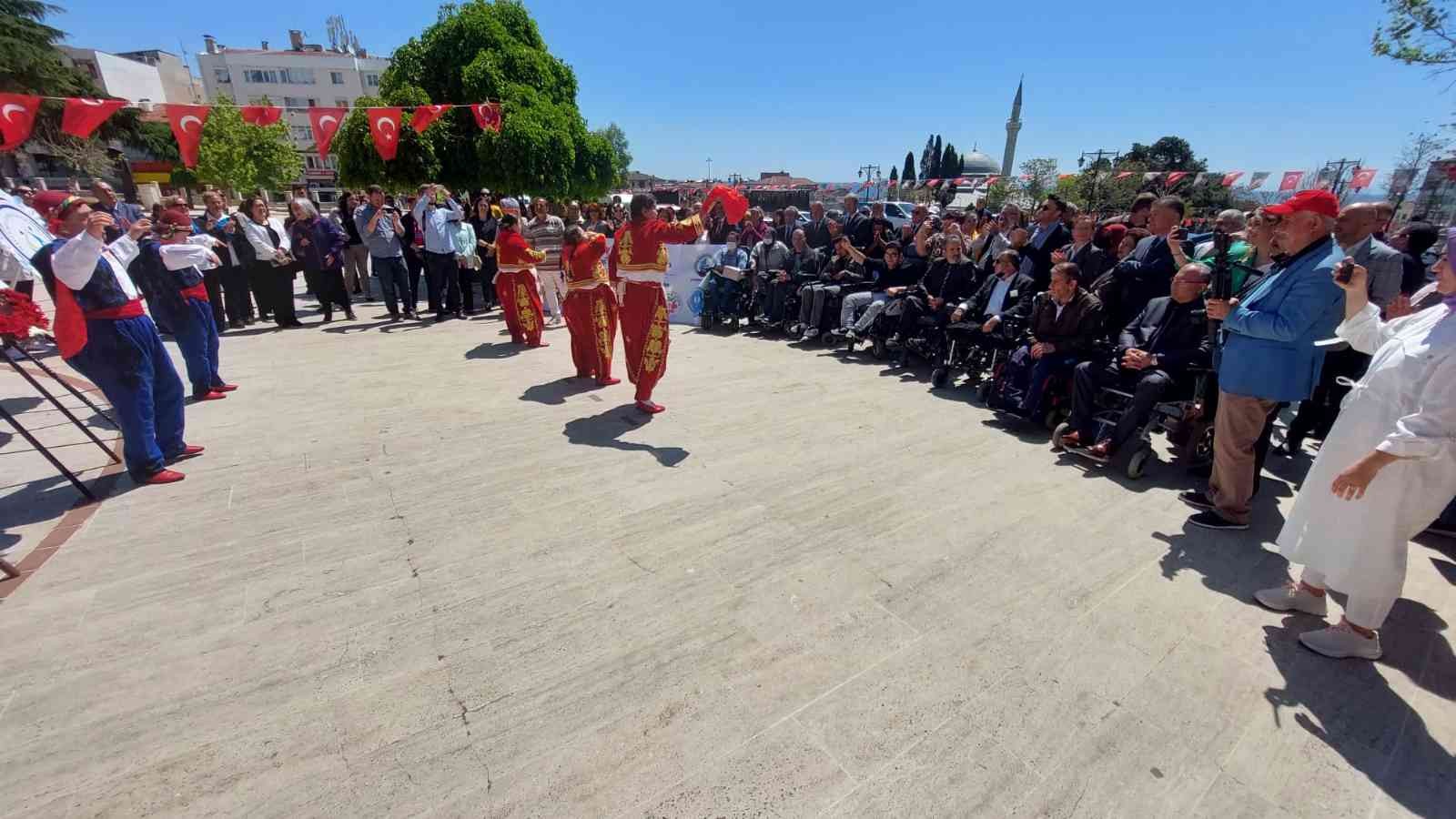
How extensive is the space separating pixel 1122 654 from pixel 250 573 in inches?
166

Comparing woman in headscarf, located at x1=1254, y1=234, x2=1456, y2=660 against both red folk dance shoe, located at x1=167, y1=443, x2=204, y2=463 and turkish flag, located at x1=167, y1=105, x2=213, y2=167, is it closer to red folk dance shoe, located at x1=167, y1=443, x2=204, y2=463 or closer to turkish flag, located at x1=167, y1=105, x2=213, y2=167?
red folk dance shoe, located at x1=167, y1=443, x2=204, y2=463

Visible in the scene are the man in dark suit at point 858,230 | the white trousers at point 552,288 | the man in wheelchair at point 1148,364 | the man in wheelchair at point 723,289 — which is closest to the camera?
the man in wheelchair at point 1148,364

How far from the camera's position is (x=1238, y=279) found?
388 cm

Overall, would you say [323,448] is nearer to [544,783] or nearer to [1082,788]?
[544,783]

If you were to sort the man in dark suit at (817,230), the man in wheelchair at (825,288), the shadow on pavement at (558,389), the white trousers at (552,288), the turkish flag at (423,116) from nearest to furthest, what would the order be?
the shadow on pavement at (558,389) → the man in wheelchair at (825,288) → the white trousers at (552,288) → the man in dark suit at (817,230) → the turkish flag at (423,116)

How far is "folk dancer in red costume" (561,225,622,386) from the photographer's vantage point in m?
5.98

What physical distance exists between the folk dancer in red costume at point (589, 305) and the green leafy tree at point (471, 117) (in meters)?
7.77

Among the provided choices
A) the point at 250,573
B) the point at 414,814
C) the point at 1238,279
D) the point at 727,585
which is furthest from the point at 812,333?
the point at 414,814

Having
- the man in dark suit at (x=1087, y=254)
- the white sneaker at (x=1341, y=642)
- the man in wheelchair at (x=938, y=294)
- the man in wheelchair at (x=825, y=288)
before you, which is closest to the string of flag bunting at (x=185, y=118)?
the man in wheelchair at (x=825, y=288)

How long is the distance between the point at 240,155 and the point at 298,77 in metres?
36.2

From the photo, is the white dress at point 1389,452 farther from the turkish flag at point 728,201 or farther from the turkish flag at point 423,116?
the turkish flag at point 423,116

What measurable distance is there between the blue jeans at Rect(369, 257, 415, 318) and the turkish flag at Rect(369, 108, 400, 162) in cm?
167

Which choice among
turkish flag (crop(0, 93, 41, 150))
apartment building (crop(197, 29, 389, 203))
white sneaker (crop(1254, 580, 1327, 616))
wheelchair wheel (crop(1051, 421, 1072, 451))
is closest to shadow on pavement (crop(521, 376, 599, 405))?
wheelchair wheel (crop(1051, 421, 1072, 451))

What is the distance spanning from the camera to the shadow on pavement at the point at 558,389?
5.93 m
